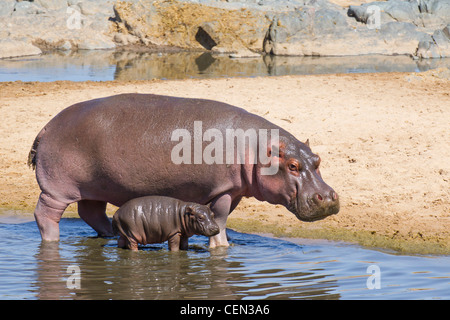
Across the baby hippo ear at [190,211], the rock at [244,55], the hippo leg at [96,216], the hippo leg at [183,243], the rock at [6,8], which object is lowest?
the hippo leg at [183,243]

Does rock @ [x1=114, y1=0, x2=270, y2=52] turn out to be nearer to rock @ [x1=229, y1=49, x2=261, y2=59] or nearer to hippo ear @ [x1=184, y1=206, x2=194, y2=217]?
rock @ [x1=229, y1=49, x2=261, y2=59]

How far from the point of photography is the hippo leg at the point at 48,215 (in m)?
6.87

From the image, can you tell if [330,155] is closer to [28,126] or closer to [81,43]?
[28,126]

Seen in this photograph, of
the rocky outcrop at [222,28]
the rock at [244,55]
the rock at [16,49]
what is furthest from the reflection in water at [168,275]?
the rock at [244,55]

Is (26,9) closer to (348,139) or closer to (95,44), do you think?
(95,44)

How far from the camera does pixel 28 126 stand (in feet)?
36.9

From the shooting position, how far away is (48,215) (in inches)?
273

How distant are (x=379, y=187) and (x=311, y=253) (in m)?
2.25

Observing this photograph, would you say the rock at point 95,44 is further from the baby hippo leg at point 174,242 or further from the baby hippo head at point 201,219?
the baby hippo head at point 201,219

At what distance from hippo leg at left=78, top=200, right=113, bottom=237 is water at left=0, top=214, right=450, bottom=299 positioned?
0.16 meters

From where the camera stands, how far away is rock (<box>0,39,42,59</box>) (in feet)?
73.8

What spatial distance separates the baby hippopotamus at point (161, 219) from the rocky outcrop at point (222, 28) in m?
17.2

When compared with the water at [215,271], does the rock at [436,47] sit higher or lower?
higher

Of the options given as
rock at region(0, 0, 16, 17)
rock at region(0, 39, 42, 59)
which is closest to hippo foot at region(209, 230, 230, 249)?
rock at region(0, 39, 42, 59)
